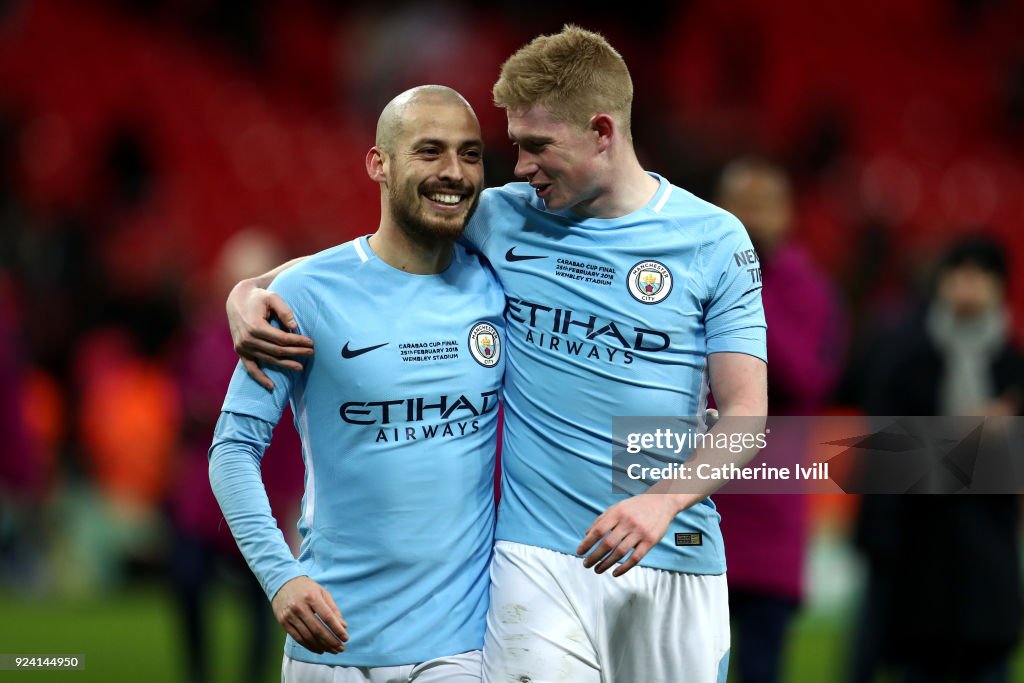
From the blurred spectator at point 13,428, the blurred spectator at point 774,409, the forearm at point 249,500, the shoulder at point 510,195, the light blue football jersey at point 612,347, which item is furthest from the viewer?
the blurred spectator at point 13,428

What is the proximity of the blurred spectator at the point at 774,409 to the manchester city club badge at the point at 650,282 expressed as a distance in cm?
179

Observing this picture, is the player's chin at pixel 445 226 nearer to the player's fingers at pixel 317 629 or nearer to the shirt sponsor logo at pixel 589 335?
the shirt sponsor logo at pixel 589 335

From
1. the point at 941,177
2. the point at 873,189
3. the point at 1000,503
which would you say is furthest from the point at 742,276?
the point at 941,177

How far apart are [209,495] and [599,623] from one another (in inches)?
164

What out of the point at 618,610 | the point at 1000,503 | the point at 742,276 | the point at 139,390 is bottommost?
the point at 618,610

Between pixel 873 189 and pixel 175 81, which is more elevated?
pixel 175 81

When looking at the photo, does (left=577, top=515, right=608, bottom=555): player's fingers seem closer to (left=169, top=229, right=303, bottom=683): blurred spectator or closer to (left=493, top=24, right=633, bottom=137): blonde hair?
(left=493, top=24, right=633, bottom=137): blonde hair

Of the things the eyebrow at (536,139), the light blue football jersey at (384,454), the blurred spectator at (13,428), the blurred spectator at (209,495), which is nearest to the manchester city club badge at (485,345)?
the light blue football jersey at (384,454)

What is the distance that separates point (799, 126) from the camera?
1401 cm

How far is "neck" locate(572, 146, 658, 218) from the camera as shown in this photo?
370cm

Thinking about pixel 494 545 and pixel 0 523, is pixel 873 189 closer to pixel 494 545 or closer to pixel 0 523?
pixel 0 523

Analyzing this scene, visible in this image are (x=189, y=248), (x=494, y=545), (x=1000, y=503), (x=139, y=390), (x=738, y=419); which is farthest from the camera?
(x=189, y=248)

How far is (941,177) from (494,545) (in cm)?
1154

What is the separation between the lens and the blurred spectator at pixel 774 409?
525 centimetres
